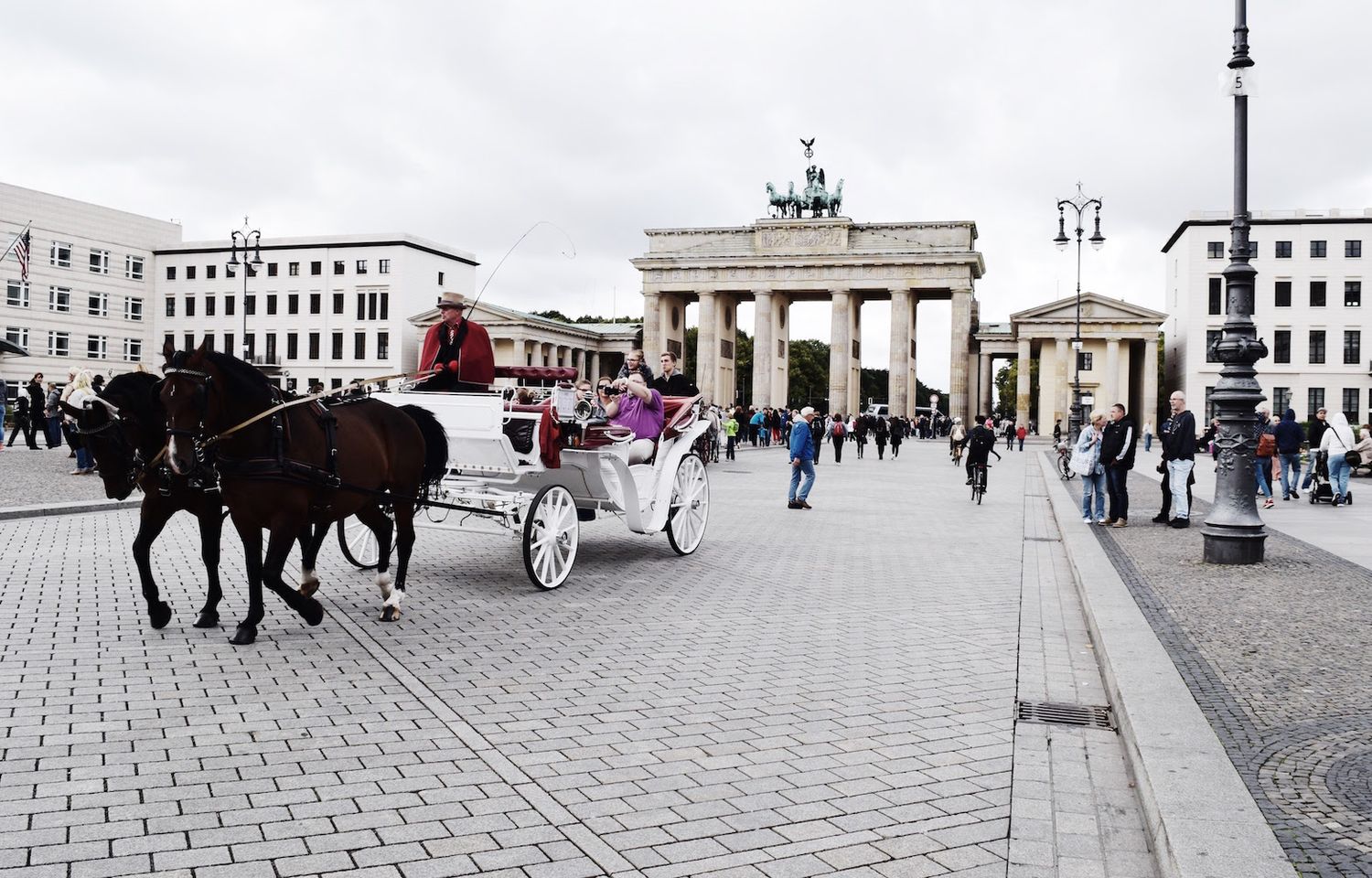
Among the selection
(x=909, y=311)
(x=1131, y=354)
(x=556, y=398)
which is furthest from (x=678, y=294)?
(x=556, y=398)

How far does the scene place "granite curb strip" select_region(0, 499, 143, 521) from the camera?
49.2 feet

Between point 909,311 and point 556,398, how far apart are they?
249 feet

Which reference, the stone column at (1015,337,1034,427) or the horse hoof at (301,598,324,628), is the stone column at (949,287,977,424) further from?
the horse hoof at (301,598,324,628)

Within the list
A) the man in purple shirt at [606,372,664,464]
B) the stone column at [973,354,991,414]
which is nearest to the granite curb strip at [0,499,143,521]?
the man in purple shirt at [606,372,664,464]

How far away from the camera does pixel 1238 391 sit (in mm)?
11938

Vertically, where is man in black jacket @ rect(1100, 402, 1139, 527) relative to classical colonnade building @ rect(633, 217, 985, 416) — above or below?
below

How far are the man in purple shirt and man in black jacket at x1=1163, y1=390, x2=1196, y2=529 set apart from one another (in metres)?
7.89

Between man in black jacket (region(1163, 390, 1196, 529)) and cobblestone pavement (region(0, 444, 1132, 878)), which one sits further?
man in black jacket (region(1163, 390, 1196, 529))

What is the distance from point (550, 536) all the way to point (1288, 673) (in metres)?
5.79

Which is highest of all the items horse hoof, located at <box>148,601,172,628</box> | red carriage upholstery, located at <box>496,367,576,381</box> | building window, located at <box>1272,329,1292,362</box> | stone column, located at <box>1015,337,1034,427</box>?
building window, located at <box>1272,329,1292,362</box>

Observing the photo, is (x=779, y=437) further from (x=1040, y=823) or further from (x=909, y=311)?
(x=1040, y=823)

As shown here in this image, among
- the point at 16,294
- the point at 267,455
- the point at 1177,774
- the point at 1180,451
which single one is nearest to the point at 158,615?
the point at 267,455

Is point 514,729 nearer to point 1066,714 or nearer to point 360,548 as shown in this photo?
point 1066,714

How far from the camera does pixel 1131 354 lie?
85.7 metres
